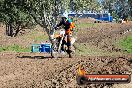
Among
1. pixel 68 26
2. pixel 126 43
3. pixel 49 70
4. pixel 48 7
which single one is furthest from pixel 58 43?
pixel 126 43

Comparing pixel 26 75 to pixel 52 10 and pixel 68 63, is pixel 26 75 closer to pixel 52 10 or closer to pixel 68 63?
pixel 68 63

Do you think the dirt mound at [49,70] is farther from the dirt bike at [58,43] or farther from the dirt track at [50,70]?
the dirt bike at [58,43]

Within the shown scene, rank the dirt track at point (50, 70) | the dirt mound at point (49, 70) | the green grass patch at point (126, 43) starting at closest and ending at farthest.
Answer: the dirt track at point (50, 70) < the dirt mound at point (49, 70) < the green grass patch at point (126, 43)

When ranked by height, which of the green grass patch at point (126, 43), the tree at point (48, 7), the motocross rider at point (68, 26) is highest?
the tree at point (48, 7)

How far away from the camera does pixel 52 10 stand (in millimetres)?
19703

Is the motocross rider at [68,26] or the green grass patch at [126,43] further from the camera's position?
the green grass patch at [126,43]

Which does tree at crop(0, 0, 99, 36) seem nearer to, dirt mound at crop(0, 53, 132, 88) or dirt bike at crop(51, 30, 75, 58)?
dirt bike at crop(51, 30, 75, 58)

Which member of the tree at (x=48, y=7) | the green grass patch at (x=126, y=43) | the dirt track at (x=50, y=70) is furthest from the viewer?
the green grass patch at (x=126, y=43)

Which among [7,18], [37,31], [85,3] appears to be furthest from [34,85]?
[37,31]

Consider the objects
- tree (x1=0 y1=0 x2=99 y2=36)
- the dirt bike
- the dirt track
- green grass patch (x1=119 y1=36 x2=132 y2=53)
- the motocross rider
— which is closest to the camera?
the dirt track

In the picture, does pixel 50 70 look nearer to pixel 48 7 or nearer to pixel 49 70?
pixel 49 70

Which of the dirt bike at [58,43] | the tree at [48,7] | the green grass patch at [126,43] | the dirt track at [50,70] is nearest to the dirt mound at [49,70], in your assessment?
the dirt track at [50,70]

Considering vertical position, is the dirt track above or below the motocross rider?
below

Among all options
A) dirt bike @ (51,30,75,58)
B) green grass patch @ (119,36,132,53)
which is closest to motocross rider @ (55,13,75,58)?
dirt bike @ (51,30,75,58)
